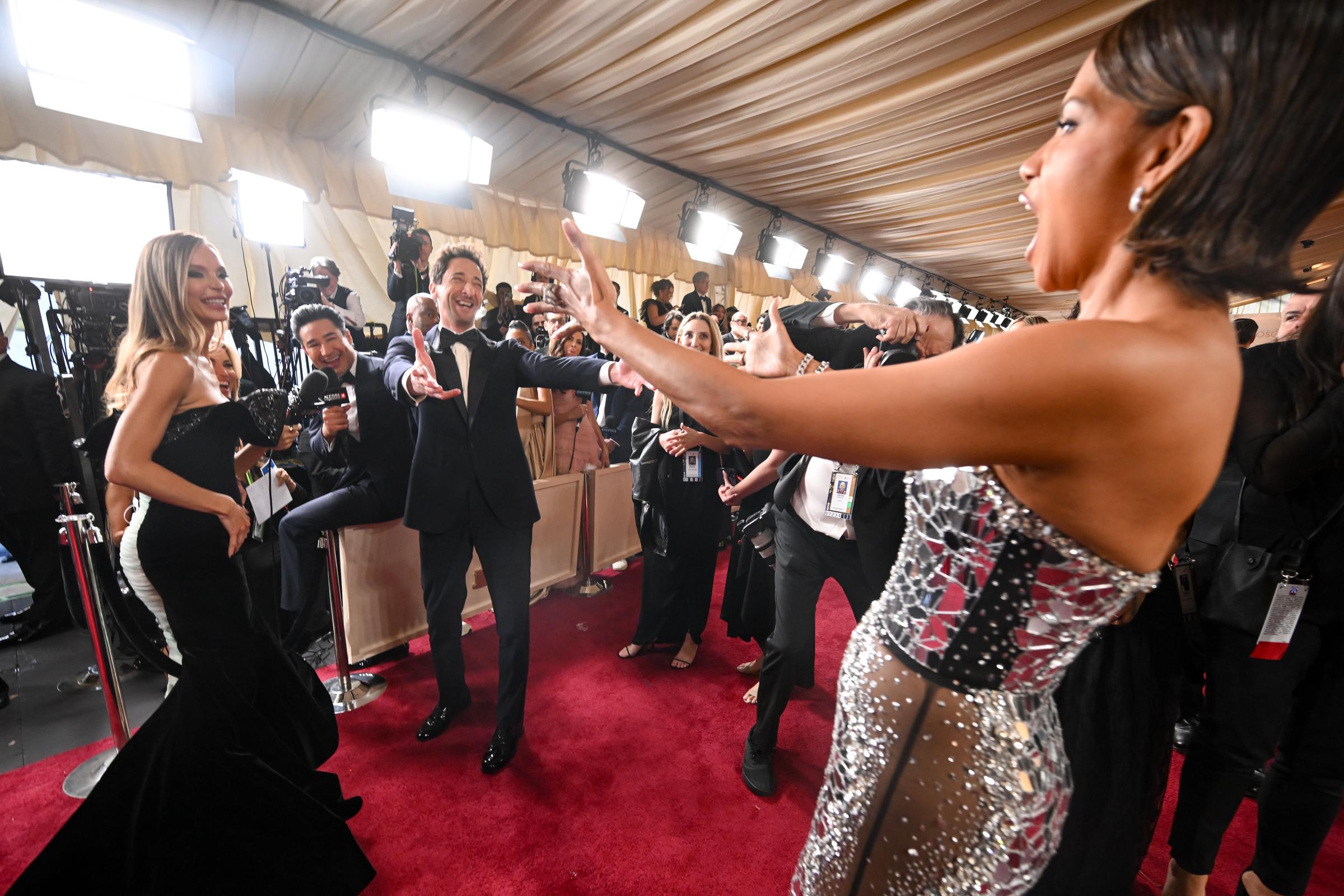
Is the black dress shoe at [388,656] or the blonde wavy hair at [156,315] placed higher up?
the blonde wavy hair at [156,315]

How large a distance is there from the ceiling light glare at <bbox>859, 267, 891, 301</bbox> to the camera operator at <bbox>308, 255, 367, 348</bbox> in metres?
7.94

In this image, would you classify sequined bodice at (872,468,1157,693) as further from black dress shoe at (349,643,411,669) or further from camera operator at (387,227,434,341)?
camera operator at (387,227,434,341)

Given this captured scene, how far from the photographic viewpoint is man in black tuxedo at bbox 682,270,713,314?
545 cm

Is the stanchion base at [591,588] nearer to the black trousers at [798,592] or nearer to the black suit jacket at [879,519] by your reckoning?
the black trousers at [798,592]

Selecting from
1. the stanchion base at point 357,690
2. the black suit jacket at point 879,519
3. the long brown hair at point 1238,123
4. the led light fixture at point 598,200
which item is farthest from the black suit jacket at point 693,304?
the long brown hair at point 1238,123

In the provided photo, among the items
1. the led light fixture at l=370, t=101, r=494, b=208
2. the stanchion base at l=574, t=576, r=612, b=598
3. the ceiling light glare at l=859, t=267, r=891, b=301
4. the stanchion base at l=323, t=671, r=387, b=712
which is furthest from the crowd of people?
the ceiling light glare at l=859, t=267, r=891, b=301

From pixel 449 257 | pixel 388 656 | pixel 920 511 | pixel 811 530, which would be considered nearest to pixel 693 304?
pixel 449 257

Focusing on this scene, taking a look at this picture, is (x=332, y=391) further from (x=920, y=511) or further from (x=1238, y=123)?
(x=1238, y=123)

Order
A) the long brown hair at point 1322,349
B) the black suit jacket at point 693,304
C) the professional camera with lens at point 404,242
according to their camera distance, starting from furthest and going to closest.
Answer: the black suit jacket at point 693,304 < the professional camera with lens at point 404,242 < the long brown hair at point 1322,349

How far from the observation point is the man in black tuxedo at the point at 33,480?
293 cm

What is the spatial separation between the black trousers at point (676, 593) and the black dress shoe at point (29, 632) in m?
3.40

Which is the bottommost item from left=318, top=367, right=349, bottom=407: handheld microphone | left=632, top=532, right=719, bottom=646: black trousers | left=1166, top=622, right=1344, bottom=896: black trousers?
left=632, top=532, right=719, bottom=646: black trousers

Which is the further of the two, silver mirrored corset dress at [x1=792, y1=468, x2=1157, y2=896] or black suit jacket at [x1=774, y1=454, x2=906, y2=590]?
black suit jacket at [x1=774, y1=454, x2=906, y2=590]

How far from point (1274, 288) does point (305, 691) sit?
108 inches
